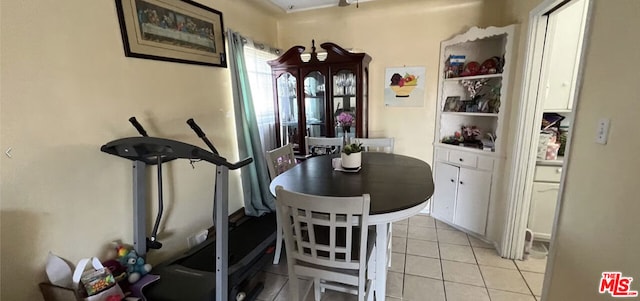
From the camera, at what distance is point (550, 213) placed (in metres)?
2.27

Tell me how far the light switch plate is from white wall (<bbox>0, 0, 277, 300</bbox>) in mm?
2543

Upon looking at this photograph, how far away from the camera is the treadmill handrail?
1.38m

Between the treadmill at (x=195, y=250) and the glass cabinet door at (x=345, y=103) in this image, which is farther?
the glass cabinet door at (x=345, y=103)

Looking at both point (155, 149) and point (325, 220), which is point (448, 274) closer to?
point (325, 220)

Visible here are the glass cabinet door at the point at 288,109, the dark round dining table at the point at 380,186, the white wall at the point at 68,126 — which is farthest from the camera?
the glass cabinet door at the point at 288,109

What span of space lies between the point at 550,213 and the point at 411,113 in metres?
1.58

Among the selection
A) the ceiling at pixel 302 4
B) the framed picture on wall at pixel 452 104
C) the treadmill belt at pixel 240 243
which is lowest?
the treadmill belt at pixel 240 243

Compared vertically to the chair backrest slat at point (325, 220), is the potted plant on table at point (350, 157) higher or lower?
higher

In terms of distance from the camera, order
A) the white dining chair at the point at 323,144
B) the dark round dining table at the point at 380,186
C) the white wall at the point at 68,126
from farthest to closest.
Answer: the white dining chair at the point at 323,144
the dark round dining table at the point at 380,186
the white wall at the point at 68,126

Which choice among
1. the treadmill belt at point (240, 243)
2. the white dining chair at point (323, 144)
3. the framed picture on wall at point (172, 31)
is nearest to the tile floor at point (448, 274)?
the treadmill belt at point (240, 243)

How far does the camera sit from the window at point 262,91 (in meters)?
2.76

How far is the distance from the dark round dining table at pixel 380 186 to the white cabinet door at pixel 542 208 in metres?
1.15

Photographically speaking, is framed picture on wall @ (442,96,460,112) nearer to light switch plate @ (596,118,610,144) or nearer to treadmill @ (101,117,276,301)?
light switch plate @ (596,118,610,144)
